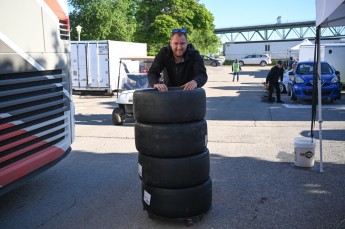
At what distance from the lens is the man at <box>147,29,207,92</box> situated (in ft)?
14.3

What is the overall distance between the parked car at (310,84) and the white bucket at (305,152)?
9.45 metres

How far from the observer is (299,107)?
45.9 ft

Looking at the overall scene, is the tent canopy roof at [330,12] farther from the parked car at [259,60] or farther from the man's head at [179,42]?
the parked car at [259,60]

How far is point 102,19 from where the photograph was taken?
140 feet

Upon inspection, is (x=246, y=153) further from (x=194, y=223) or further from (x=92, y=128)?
(x=92, y=128)

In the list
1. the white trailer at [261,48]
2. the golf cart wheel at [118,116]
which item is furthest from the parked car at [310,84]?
the white trailer at [261,48]

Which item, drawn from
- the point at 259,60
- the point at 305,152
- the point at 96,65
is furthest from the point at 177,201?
the point at 259,60

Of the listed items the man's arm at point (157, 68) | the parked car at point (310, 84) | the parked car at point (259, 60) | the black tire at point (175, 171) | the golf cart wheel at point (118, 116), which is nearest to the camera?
the black tire at point (175, 171)

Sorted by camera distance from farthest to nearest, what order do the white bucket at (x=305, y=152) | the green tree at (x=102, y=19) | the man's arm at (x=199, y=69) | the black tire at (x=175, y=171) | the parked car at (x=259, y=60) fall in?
the parked car at (x=259, y=60) < the green tree at (x=102, y=19) < the white bucket at (x=305, y=152) < the man's arm at (x=199, y=69) < the black tire at (x=175, y=171)

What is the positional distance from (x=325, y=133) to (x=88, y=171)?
5.82 metres

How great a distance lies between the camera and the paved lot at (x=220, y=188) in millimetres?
4312

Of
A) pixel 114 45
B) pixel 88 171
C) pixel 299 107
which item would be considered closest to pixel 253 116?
pixel 299 107

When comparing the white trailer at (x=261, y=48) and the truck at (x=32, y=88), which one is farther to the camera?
the white trailer at (x=261, y=48)

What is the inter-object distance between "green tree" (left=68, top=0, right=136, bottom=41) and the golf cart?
3243cm
